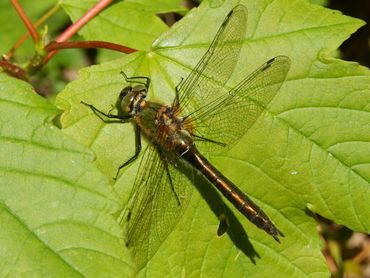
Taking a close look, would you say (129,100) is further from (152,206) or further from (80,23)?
(80,23)

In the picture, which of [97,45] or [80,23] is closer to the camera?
[97,45]

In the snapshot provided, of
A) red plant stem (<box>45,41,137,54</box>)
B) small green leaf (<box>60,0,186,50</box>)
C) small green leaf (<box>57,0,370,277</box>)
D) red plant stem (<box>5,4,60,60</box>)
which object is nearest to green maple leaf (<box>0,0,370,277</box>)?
small green leaf (<box>57,0,370,277</box>)

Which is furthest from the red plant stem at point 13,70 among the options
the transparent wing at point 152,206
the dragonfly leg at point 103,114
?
the transparent wing at point 152,206

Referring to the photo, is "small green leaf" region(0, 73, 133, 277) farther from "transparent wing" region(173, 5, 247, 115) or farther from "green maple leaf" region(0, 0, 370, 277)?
"transparent wing" region(173, 5, 247, 115)

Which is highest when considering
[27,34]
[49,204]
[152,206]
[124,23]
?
[27,34]

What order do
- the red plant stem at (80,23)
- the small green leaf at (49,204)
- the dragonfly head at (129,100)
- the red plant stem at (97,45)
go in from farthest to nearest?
the red plant stem at (80,23) → the red plant stem at (97,45) → the dragonfly head at (129,100) → the small green leaf at (49,204)

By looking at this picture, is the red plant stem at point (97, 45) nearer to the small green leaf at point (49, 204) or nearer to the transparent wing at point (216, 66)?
the transparent wing at point (216, 66)

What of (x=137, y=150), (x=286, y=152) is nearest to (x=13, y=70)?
(x=137, y=150)
